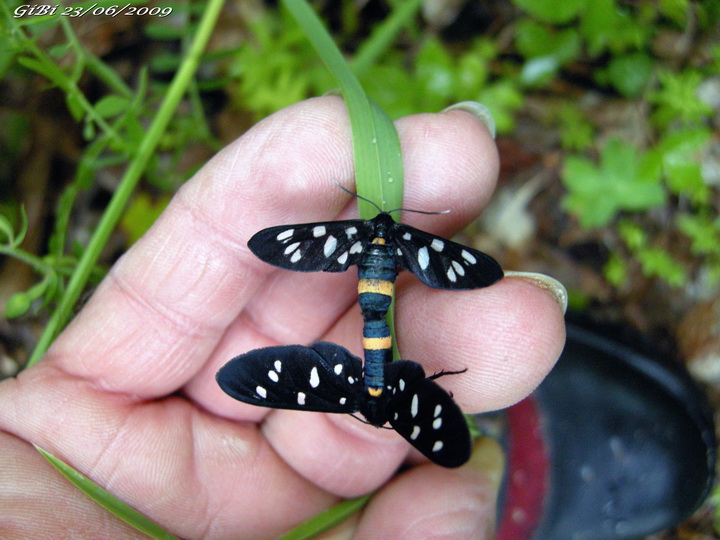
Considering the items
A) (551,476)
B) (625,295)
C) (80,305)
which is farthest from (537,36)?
(80,305)

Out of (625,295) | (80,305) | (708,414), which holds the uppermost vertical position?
(80,305)

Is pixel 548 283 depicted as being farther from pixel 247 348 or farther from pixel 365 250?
pixel 247 348

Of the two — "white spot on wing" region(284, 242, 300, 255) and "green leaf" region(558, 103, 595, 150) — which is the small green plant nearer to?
"green leaf" region(558, 103, 595, 150)

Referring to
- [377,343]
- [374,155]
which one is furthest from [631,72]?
[377,343]

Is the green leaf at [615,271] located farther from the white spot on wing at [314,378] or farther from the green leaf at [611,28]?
the white spot on wing at [314,378]

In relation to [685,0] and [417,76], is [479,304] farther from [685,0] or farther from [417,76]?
[685,0]

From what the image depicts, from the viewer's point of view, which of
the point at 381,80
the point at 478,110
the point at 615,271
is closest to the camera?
the point at 478,110

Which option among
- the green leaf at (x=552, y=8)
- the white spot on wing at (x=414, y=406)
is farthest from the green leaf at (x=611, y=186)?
the white spot on wing at (x=414, y=406)
